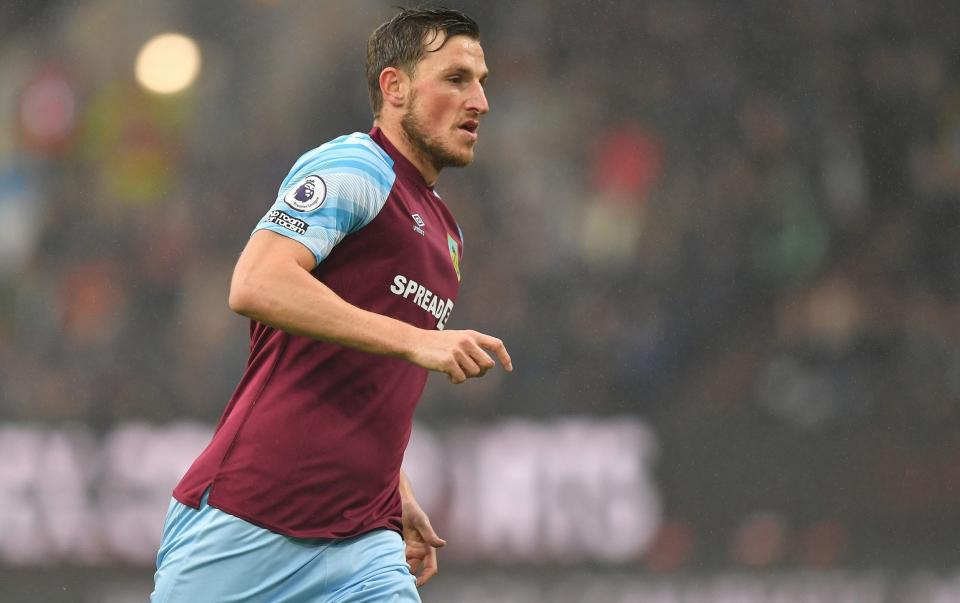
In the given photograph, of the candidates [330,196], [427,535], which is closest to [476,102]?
[330,196]

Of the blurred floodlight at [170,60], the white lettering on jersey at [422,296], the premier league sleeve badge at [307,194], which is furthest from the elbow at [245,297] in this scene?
the blurred floodlight at [170,60]

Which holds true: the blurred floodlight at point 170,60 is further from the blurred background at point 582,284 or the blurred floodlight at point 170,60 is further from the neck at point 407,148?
the neck at point 407,148

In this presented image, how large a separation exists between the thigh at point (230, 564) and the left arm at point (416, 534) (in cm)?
57

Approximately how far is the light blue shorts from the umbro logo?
76 centimetres

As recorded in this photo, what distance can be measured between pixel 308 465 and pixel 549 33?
7.56 meters

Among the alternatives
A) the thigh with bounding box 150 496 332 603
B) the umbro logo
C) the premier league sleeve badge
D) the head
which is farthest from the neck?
the thigh with bounding box 150 496 332 603

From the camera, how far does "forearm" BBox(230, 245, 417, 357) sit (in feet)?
8.96

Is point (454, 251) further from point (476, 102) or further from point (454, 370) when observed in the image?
point (454, 370)

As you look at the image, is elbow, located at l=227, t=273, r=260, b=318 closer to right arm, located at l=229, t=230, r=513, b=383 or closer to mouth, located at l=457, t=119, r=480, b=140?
right arm, located at l=229, t=230, r=513, b=383

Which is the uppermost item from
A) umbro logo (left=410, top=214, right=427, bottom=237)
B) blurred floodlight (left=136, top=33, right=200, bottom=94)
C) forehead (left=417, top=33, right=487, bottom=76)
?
blurred floodlight (left=136, top=33, right=200, bottom=94)

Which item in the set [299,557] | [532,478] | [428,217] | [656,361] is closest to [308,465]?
[299,557]

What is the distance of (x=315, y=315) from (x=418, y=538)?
115 centimetres

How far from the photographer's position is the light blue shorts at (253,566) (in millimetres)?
3061

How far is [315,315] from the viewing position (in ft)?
9.01
